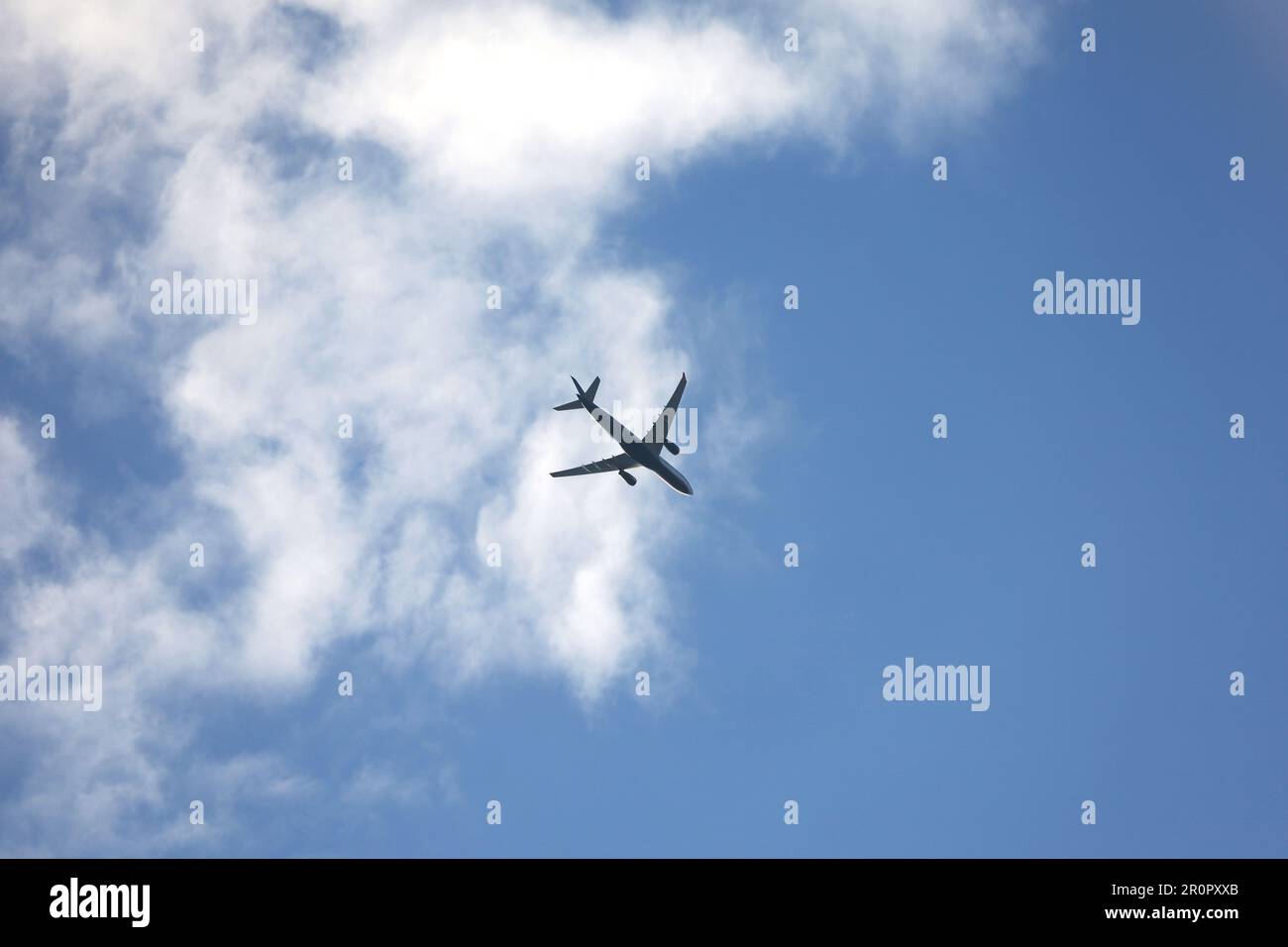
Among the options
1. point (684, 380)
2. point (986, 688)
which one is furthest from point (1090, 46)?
point (986, 688)

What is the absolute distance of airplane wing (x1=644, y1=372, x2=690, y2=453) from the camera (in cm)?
10175

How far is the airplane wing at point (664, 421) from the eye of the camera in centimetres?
10175

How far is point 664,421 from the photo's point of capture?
340 ft

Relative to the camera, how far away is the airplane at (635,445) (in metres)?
101

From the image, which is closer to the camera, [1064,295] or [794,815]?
[794,815]

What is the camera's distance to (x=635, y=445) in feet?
331

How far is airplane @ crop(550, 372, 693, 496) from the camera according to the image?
100875 mm

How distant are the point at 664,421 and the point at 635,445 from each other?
4.03 metres
